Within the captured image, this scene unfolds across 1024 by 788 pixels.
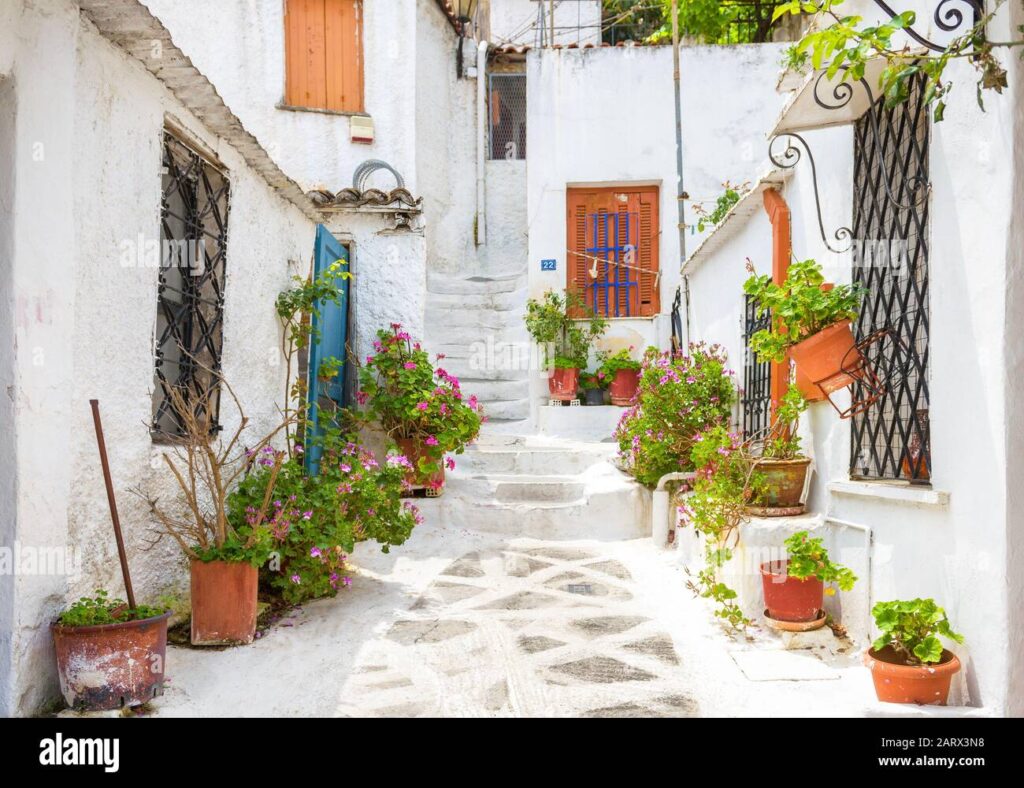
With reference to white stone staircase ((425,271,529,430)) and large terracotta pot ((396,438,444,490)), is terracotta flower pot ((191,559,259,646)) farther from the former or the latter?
white stone staircase ((425,271,529,430))

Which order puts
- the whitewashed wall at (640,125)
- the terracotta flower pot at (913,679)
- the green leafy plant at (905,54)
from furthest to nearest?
the whitewashed wall at (640,125) → the terracotta flower pot at (913,679) → the green leafy plant at (905,54)

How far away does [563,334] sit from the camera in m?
10.2

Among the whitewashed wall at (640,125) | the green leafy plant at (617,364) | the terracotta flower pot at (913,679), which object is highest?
the whitewashed wall at (640,125)

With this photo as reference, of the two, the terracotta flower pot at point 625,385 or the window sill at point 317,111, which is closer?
the terracotta flower pot at point 625,385

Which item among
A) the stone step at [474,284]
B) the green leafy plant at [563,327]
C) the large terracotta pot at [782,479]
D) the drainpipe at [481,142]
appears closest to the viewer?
the large terracotta pot at [782,479]

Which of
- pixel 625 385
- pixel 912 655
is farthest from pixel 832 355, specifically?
pixel 625 385

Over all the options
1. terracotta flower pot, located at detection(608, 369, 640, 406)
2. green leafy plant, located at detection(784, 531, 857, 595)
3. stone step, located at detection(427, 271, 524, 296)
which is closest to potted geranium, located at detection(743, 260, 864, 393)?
green leafy plant, located at detection(784, 531, 857, 595)

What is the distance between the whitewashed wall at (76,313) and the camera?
10.3 ft

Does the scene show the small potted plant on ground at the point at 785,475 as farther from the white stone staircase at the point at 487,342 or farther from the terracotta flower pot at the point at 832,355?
the white stone staircase at the point at 487,342

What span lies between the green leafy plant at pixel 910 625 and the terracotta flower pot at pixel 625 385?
6376 mm

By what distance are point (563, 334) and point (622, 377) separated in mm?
1009

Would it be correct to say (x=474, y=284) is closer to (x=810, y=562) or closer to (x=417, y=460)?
(x=417, y=460)

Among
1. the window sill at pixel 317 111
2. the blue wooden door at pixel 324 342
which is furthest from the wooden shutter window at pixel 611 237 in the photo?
the blue wooden door at pixel 324 342
